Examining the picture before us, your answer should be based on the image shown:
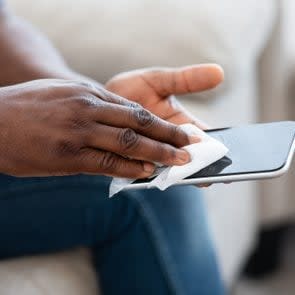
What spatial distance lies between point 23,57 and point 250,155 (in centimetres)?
35

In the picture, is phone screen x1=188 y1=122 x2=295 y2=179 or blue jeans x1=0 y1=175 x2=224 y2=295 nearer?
Answer: phone screen x1=188 y1=122 x2=295 y2=179

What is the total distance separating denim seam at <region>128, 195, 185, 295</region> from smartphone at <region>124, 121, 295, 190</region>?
0.33 ft

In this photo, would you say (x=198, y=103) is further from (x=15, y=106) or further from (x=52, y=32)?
(x=15, y=106)

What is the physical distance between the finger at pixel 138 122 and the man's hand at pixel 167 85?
0.45ft

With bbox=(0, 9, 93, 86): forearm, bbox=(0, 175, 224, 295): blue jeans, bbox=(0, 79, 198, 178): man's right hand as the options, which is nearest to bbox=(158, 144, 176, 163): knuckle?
bbox=(0, 79, 198, 178): man's right hand

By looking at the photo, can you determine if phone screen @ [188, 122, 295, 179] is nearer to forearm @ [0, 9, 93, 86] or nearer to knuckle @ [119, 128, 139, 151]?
knuckle @ [119, 128, 139, 151]

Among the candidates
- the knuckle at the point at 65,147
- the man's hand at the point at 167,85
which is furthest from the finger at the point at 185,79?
the knuckle at the point at 65,147

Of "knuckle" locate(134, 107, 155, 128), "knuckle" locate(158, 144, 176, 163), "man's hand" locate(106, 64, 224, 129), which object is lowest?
"man's hand" locate(106, 64, 224, 129)

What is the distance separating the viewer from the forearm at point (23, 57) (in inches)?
32.0

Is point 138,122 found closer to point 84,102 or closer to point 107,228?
point 84,102

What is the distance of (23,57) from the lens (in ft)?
2.71

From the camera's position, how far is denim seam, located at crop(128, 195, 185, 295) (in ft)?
2.27

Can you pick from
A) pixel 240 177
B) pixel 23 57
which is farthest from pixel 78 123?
pixel 23 57

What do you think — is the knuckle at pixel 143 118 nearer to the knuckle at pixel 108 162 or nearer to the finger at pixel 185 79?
the knuckle at pixel 108 162
